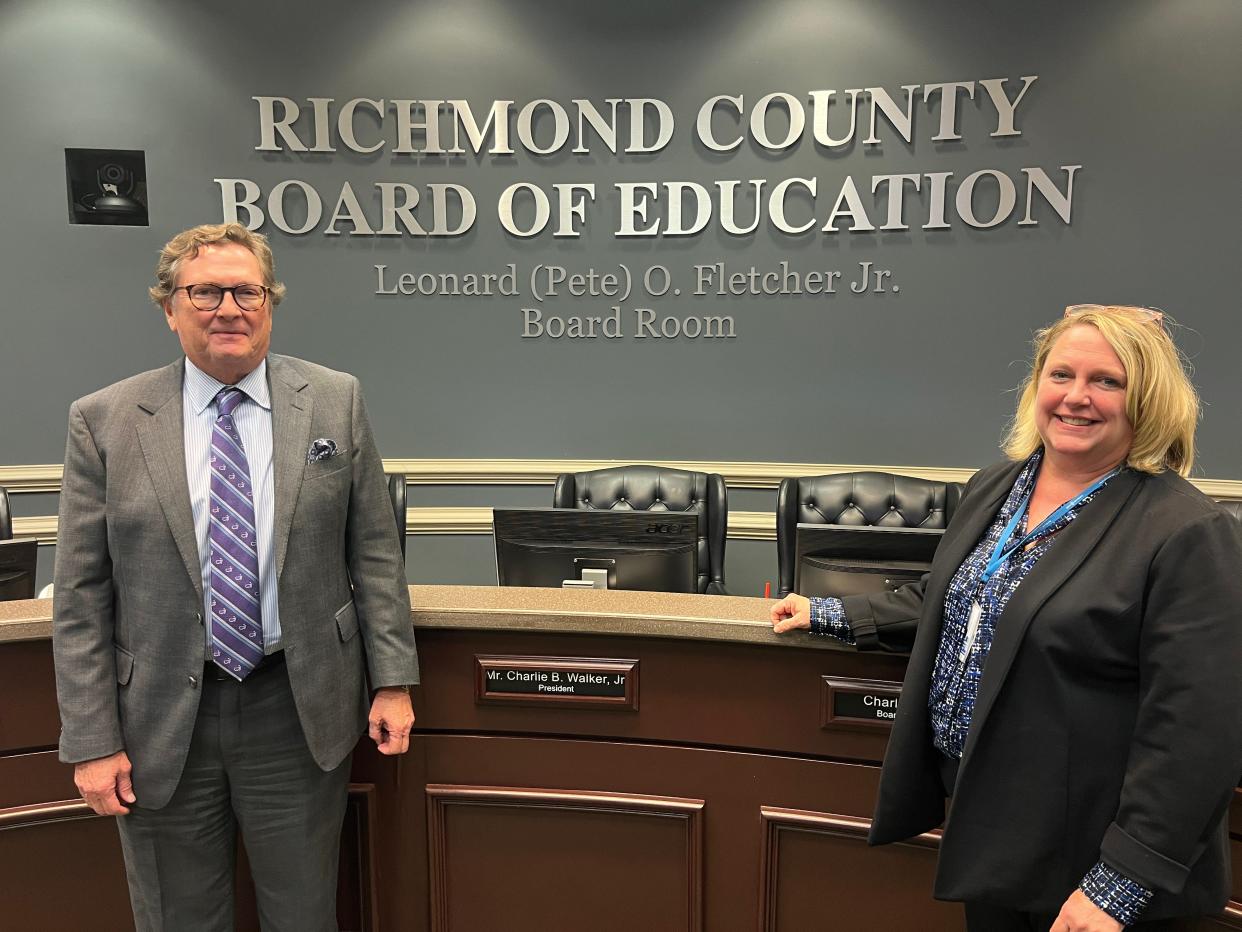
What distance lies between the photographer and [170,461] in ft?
4.69

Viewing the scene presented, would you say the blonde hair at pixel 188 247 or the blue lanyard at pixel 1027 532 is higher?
the blonde hair at pixel 188 247

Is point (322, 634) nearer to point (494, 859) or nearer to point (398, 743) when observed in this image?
point (398, 743)

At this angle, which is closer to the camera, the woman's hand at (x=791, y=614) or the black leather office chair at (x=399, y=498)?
the woman's hand at (x=791, y=614)

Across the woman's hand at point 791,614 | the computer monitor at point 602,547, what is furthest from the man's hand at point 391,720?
the woman's hand at point 791,614

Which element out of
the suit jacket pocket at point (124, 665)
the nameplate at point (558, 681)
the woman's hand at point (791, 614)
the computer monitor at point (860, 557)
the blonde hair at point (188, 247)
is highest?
the blonde hair at point (188, 247)

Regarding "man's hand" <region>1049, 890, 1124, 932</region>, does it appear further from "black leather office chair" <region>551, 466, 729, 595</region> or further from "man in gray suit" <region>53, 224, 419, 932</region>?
"black leather office chair" <region>551, 466, 729, 595</region>

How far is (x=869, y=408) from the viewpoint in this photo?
404 centimetres

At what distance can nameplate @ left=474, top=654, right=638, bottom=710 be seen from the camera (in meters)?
1.71

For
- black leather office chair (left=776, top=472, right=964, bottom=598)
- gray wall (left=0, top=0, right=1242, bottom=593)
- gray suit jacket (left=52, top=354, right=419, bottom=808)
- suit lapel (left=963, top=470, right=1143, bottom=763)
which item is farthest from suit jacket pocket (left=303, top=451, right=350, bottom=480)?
gray wall (left=0, top=0, right=1242, bottom=593)

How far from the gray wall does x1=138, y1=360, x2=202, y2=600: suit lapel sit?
2.74 meters

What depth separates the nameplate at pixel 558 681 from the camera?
1710 millimetres

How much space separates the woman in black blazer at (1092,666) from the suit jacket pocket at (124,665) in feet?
4.23

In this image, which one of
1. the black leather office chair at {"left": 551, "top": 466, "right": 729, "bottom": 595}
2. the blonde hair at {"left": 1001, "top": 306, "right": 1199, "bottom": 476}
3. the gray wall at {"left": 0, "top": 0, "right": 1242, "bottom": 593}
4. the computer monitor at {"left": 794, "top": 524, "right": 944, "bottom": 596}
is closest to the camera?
the blonde hair at {"left": 1001, "top": 306, "right": 1199, "bottom": 476}

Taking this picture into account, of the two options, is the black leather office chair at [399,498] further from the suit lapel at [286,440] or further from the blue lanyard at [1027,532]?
the blue lanyard at [1027,532]
